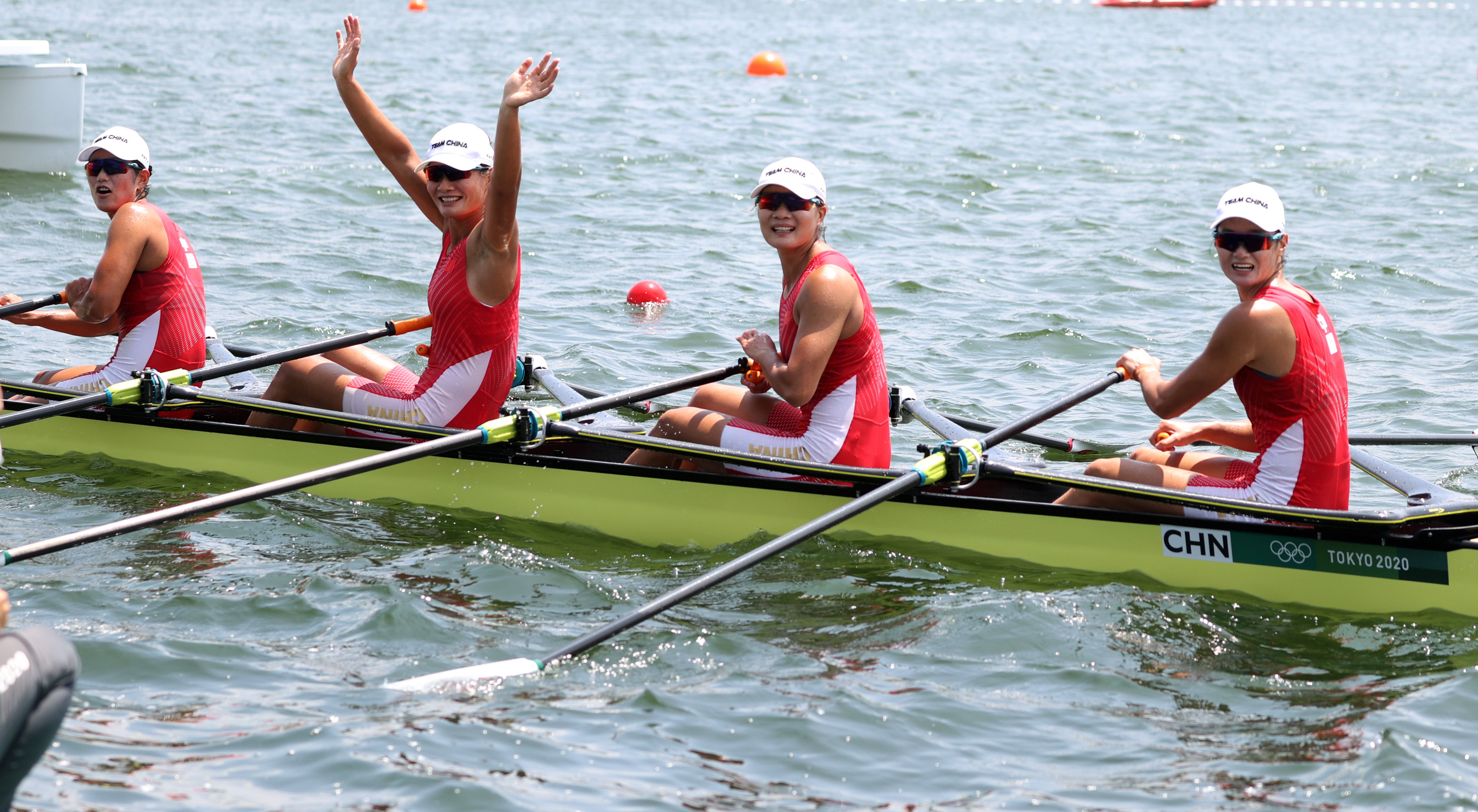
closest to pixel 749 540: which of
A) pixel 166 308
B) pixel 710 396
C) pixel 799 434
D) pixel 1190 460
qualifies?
pixel 799 434

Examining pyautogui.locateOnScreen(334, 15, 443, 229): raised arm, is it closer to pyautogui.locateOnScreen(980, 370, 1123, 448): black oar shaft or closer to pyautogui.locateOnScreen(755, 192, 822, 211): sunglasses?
pyautogui.locateOnScreen(755, 192, 822, 211): sunglasses

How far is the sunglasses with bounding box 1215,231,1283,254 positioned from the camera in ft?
17.2

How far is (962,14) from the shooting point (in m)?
49.5

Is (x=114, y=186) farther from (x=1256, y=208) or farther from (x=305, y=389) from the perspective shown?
(x=1256, y=208)

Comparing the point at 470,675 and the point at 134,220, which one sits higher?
the point at 134,220

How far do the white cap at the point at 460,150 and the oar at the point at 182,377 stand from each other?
3.08ft

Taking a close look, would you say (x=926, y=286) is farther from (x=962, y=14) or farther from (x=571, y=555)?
(x=962, y=14)

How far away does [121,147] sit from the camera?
667 centimetres

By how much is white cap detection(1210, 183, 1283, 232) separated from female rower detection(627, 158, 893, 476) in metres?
1.36

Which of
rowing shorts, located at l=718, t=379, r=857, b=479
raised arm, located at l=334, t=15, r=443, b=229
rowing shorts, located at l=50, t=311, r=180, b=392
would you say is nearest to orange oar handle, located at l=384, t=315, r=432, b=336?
raised arm, located at l=334, t=15, r=443, b=229

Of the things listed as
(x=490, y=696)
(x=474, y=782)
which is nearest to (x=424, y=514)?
(x=490, y=696)

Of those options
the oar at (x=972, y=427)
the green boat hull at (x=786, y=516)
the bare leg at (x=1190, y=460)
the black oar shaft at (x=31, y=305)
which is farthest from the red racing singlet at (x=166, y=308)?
the bare leg at (x=1190, y=460)

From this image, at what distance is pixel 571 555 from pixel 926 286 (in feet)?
20.7

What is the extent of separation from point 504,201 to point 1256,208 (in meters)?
2.75
